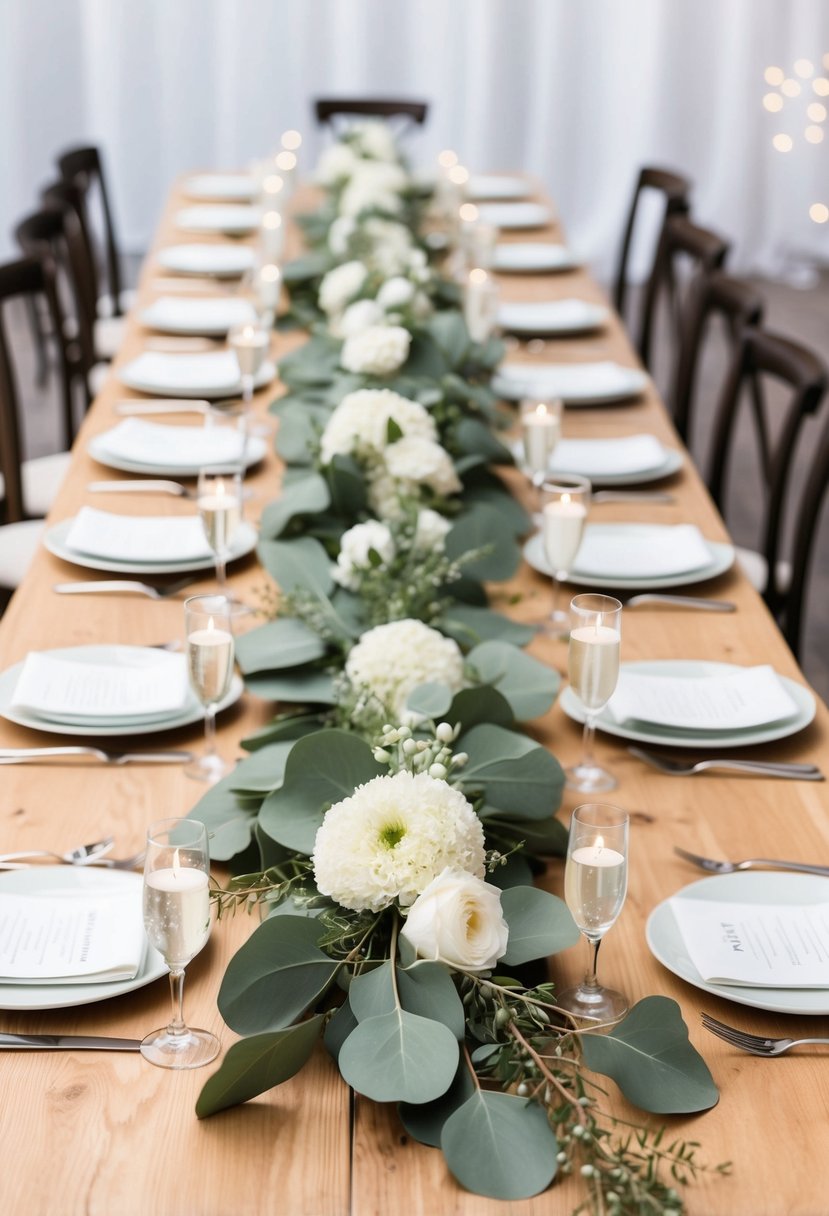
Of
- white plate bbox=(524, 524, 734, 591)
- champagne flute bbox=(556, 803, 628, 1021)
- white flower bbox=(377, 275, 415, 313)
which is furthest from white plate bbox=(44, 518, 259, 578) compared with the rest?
champagne flute bbox=(556, 803, 628, 1021)

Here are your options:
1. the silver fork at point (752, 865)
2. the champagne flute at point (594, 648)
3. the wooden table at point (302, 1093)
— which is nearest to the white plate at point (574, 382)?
the wooden table at point (302, 1093)

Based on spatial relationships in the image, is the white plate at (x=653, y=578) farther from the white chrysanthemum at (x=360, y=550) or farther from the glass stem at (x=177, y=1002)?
the glass stem at (x=177, y=1002)

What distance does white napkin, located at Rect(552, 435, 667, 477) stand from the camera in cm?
223

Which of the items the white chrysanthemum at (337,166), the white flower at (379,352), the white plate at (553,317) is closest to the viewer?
the white flower at (379,352)

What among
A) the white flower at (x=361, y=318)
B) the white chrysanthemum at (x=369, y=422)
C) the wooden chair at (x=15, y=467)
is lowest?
the wooden chair at (x=15, y=467)

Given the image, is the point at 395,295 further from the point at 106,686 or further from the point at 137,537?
the point at 106,686

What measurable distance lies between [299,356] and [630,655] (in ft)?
3.25

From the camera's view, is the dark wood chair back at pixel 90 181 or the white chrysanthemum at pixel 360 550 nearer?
the white chrysanthemum at pixel 360 550

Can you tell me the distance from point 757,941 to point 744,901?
6 centimetres

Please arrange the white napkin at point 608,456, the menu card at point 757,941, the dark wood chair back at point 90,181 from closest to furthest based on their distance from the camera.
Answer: the menu card at point 757,941, the white napkin at point 608,456, the dark wood chair back at point 90,181

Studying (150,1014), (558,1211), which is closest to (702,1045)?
(558,1211)

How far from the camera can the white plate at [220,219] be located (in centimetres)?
375

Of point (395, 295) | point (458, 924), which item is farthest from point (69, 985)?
point (395, 295)

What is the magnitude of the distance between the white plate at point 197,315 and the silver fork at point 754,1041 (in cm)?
195
